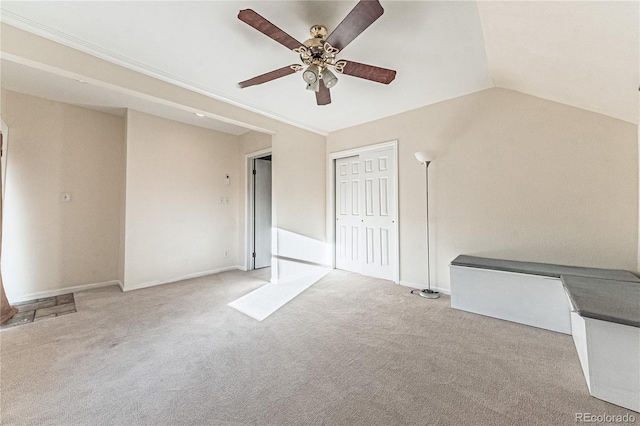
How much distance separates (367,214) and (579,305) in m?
2.75

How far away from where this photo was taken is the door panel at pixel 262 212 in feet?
15.7

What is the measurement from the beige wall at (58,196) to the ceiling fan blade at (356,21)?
12.7ft

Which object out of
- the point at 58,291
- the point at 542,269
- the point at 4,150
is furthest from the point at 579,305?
the point at 4,150

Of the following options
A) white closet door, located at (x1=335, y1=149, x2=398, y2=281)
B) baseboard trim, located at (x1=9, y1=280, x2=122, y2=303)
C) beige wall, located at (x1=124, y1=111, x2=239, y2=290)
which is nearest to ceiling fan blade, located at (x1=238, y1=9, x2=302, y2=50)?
white closet door, located at (x1=335, y1=149, x2=398, y2=281)

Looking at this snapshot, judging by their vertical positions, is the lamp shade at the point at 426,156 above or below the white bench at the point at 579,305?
above

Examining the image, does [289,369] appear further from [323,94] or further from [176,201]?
[176,201]

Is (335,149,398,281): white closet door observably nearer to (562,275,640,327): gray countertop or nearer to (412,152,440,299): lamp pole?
(412,152,440,299): lamp pole

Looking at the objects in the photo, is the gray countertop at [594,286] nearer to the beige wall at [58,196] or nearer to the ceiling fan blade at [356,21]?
the ceiling fan blade at [356,21]

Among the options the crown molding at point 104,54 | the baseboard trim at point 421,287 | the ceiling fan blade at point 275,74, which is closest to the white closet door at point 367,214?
the baseboard trim at point 421,287

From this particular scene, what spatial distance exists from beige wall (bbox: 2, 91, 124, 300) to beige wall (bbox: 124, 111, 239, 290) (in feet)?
1.78

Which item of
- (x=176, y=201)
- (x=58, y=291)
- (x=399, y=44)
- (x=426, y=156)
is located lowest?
→ (x=58, y=291)

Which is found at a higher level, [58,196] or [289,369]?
[58,196]

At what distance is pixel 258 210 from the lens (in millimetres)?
4812

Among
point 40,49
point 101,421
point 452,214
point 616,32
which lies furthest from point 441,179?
point 40,49
